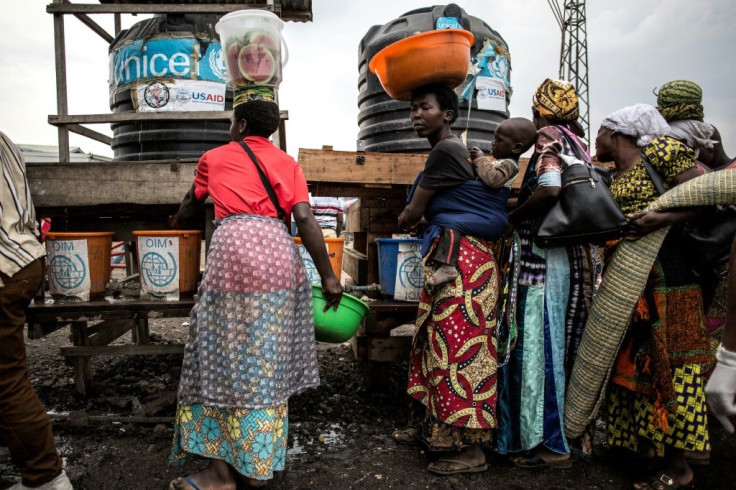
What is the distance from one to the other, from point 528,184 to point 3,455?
11.3 feet

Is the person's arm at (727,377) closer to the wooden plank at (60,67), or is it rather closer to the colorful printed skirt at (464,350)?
the colorful printed skirt at (464,350)

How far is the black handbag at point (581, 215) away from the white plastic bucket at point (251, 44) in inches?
71.7

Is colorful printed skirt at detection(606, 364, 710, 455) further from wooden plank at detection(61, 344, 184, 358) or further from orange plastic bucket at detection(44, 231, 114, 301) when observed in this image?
orange plastic bucket at detection(44, 231, 114, 301)

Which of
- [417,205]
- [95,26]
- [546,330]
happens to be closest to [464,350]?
[546,330]

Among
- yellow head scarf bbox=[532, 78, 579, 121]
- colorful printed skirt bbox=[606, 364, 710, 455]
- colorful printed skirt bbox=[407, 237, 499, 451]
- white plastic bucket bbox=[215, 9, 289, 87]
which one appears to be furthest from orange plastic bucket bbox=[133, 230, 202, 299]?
colorful printed skirt bbox=[606, 364, 710, 455]

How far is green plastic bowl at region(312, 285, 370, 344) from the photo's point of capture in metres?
2.72

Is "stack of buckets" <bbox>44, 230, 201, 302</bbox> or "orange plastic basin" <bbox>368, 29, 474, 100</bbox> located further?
"stack of buckets" <bbox>44, 230, 201, 302</bbox>

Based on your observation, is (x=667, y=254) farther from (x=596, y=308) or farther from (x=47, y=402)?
(x=47, y=402)

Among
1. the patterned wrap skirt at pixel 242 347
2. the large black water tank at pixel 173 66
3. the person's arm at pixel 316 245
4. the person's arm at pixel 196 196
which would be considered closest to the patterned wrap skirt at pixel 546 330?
the person's arm at pixel 316 245

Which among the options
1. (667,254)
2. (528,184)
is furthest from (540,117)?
(667,254)

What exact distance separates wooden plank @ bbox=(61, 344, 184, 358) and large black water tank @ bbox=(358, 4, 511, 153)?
7.27 feet

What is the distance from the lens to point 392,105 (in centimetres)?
406

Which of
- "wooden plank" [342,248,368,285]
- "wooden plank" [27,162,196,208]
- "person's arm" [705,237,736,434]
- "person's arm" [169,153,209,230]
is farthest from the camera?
"wooden plank" [342,248,368,285]

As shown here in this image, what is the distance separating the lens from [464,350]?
2.72 metres
